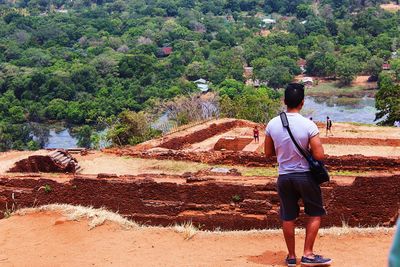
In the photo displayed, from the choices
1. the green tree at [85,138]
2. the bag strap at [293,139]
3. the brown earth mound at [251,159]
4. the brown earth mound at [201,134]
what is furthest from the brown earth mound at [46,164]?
the green tree at [85,138]

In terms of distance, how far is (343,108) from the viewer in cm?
5162

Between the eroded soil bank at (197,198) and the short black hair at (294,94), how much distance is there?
13.6 ft

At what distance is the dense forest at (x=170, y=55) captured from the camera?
174 ft

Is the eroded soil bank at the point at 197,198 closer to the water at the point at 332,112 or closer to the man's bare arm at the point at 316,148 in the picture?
the man's bare arm at the point at 316,148

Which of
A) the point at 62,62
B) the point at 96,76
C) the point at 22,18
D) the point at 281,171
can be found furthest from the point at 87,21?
the point at 281,171

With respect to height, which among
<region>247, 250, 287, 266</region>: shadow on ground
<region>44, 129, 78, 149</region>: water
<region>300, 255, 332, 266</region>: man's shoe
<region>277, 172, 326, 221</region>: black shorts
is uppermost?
<region>277, 172, 326, 221</region>: black shorts

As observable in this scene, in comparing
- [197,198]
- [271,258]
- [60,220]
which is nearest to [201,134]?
[197,198]

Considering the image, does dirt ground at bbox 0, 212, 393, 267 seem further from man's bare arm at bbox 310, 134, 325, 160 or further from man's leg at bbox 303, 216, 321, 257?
man's bare arm at bbox 310, 134, 325, 160

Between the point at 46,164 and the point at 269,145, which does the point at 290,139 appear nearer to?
the point at 269,145

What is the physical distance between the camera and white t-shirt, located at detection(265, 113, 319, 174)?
6.32 meters

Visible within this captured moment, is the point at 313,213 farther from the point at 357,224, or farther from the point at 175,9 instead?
the point at 175,9

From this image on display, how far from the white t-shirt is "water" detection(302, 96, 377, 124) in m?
39.1

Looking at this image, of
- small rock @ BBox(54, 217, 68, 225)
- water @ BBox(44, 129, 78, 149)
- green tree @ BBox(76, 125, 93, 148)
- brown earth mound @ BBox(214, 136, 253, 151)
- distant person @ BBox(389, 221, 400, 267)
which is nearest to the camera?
distant person @ BBox(389, 221, 400, 267)

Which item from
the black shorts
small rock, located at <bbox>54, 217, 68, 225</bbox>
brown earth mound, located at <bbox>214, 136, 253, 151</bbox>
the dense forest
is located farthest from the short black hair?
the dense forest
